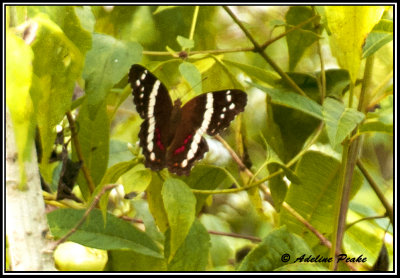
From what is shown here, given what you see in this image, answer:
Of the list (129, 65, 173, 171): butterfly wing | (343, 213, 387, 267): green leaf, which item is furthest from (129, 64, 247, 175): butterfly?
(343, 213, 387, 267): green leaf

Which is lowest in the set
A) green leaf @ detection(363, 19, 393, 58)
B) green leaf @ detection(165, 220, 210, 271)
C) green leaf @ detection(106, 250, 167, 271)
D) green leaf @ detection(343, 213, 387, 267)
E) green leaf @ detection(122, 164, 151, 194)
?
green leaf @ detection(343, 213, 387, 267)

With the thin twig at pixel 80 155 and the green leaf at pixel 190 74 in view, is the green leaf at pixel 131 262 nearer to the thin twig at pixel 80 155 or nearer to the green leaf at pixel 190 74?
the thin twig at pixel 80 155

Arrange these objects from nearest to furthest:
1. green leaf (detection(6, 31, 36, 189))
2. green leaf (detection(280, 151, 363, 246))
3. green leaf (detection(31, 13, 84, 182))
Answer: green leaf (detection(6, 31, 36, 189)), green leaf (detection(31, 13, 84, 182)), green leaf (detection(280, 151, 363, 246))

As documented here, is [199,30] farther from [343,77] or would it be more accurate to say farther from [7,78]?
[7,78]

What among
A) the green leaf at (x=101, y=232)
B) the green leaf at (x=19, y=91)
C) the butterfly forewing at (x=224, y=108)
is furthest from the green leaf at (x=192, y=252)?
the green leaf at (x=19, y=91)

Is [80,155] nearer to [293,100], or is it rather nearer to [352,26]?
[293,100]

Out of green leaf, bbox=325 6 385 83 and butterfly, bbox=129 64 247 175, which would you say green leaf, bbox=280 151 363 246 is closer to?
butterfly, bbox=129 64 247 175
